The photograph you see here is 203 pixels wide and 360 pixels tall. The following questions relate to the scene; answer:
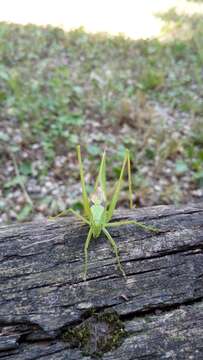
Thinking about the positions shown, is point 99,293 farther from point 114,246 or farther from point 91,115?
point 91,115

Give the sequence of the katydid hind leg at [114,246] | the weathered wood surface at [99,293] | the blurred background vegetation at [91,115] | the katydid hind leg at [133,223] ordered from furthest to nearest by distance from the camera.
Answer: the blurred background vegetation at [91,115]
the katydid hind leg at [133,223]
the katydid hind leg at [114,246]
the weathered wood surface at [99,293]

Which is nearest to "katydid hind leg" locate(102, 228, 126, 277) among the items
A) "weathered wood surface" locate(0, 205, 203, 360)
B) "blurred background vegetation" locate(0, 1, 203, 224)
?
"weathered wood surface" locate(0, 205, 203, 360)

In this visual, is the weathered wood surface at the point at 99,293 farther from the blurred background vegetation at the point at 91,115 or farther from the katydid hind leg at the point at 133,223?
the blurred background vegetation at the point at 91,115

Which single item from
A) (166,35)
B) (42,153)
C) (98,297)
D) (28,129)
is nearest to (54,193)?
(42,153)

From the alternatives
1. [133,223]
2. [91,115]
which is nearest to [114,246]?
[133,223]

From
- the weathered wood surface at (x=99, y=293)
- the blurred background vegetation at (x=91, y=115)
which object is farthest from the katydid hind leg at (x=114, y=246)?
the blurred background vegetation at (x=91, y=115)

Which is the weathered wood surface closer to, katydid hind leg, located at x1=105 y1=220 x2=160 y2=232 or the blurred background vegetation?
katydid hind leg, located at x1=105 y1=220 x2=160 y2=232
